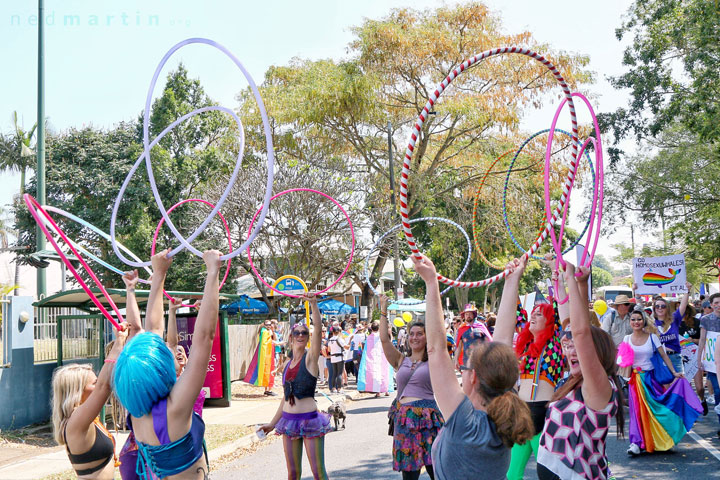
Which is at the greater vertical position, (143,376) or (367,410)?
(143,376)

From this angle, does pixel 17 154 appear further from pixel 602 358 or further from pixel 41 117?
pixel 602 358

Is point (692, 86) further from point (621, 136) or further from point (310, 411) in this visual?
point (310, 411)

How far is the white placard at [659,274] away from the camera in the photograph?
53.2ft

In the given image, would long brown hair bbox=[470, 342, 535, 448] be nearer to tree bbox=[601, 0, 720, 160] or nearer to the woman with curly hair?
the woman with curly hair

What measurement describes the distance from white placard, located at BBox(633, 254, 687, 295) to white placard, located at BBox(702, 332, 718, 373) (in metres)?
4.45

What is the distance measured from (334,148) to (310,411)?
18727mm

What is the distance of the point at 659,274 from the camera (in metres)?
16.7

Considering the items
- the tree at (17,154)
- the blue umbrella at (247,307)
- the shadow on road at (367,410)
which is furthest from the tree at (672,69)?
the tree at (17,154)

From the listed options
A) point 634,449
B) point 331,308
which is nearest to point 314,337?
point 634,449

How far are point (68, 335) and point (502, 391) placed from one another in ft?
34.8

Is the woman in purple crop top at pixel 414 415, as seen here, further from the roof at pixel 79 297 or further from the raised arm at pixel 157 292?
the roof at pixel 79 297

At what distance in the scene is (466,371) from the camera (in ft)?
11.1

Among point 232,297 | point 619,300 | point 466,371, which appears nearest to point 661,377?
point 619,300

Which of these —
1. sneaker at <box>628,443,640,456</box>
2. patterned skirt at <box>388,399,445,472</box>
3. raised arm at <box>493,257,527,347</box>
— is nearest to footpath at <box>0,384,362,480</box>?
patterned skirt at <box>388,399,445,472</box>
